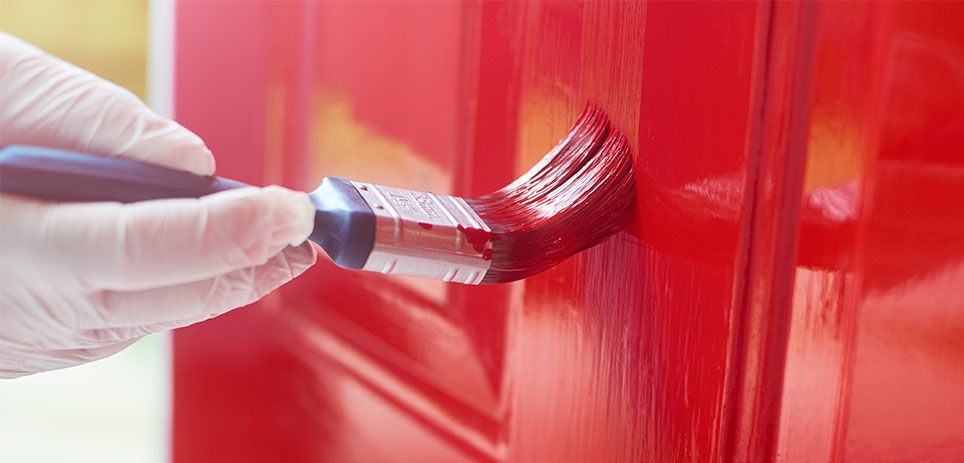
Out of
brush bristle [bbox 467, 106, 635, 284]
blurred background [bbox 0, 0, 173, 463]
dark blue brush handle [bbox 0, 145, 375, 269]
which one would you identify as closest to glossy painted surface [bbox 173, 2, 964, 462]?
brush bristle [bbox 467, 106, 635, 284]

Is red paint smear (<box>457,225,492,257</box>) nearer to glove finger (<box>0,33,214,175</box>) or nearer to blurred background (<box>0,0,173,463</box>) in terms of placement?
glove finger (<box>0,33,214,175</box>)

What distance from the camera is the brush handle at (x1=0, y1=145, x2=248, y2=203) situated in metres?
0.45

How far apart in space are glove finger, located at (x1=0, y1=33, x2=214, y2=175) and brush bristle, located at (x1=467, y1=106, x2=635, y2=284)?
0.21 m

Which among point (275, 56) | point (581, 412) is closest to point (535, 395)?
point (581, 412)

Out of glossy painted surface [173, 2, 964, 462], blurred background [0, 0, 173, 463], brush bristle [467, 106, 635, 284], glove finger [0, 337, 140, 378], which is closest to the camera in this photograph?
glossy painted surface [173, 2, 964, 462]

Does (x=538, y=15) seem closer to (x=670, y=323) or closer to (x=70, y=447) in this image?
(x=670, y=323)

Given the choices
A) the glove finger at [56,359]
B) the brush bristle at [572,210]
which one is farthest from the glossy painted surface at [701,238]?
the glove finger at [56,359]

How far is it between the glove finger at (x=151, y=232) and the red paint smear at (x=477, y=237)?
0.30 ft

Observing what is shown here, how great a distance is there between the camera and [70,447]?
1500mm

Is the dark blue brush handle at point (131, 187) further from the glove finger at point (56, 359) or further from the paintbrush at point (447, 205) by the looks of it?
the glove finger at point (56, 359)

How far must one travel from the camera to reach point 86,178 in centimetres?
47

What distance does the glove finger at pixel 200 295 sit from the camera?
1.75 ft

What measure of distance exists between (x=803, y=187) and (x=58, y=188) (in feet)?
1.36

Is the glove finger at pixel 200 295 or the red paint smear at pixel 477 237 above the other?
the red paint smear at pixel 477 237
